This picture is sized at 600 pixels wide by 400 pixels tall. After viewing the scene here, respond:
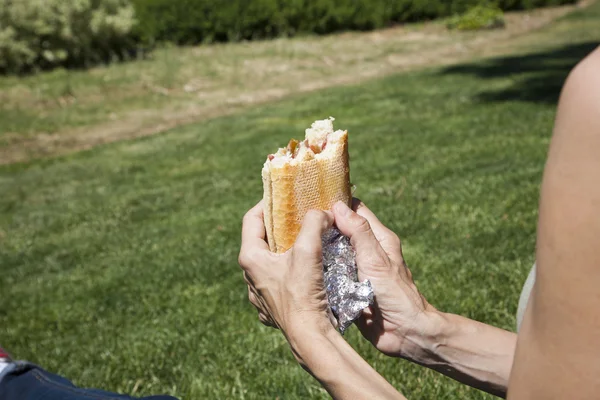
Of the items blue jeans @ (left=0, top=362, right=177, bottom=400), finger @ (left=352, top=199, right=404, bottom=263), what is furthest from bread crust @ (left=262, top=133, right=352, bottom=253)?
blue jeans @ (left=0, top=362, right=177, bottom=400)

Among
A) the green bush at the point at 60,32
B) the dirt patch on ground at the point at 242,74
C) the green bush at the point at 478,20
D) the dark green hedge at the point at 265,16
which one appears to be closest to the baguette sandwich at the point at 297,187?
the dirt patch on ground at the point at 242,74

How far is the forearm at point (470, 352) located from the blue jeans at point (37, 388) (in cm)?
96

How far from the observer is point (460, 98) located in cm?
1104

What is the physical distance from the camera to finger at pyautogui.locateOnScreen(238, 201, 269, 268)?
201 centimetres

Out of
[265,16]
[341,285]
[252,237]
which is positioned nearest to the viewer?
[341,285]

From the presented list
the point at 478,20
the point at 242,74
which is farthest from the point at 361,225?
the point at 478,20

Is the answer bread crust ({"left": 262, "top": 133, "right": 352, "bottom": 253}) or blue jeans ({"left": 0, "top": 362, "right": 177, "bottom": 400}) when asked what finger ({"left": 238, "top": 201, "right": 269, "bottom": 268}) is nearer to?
bread crust ({"left": 262, "top": 133, "right": 352, "bottom": 253})

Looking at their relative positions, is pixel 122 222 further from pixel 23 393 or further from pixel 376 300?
pixel 376 300

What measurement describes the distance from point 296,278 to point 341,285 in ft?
0.53

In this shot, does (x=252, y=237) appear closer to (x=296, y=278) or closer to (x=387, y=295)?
(x=296, y=278)

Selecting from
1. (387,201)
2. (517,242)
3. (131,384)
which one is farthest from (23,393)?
(387,201)

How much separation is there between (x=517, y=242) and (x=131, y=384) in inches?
108

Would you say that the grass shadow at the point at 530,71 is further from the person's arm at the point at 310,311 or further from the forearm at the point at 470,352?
the person's arm at the point at 310,311

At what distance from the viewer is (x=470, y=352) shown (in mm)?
2146
